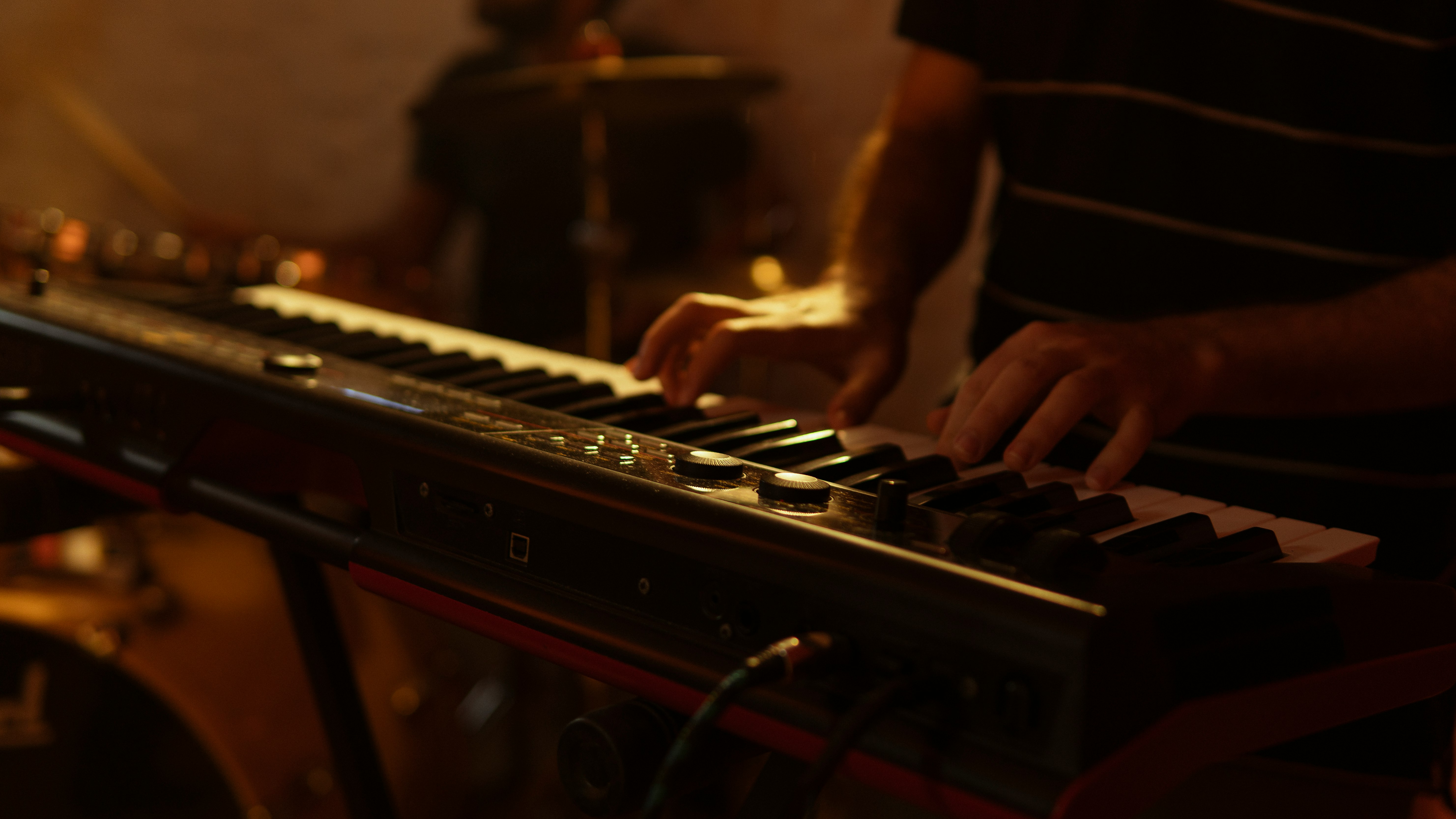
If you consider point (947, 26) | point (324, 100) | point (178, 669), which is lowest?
point (178, 669)

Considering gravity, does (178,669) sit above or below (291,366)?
below

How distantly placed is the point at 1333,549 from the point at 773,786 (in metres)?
0.30

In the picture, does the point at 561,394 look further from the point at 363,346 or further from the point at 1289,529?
the point at 1289,529

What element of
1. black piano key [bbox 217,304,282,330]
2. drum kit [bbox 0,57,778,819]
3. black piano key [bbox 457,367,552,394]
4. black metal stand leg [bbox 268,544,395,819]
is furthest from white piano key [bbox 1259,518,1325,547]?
drum kit [bbox 0,57,778,819]

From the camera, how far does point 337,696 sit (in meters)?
0.88

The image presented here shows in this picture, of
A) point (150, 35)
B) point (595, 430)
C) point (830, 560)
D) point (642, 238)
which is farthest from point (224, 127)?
point (830, 560)

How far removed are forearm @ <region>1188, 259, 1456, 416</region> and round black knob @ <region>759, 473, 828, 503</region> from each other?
0.36 m

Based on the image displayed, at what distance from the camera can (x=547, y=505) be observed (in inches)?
20.6

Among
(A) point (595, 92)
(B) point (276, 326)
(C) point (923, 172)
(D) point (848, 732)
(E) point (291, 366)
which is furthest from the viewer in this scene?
(A) point (595, 92)

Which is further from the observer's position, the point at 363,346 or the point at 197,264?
the point at 197,264

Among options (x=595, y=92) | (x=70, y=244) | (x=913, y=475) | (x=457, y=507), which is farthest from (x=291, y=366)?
(x=595, y=92)

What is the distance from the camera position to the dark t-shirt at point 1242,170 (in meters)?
0.90

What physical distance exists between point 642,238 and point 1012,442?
93.6 inches

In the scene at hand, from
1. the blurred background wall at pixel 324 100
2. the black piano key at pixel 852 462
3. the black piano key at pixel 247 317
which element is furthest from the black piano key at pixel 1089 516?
the blurred background wall at pixel 324 100
